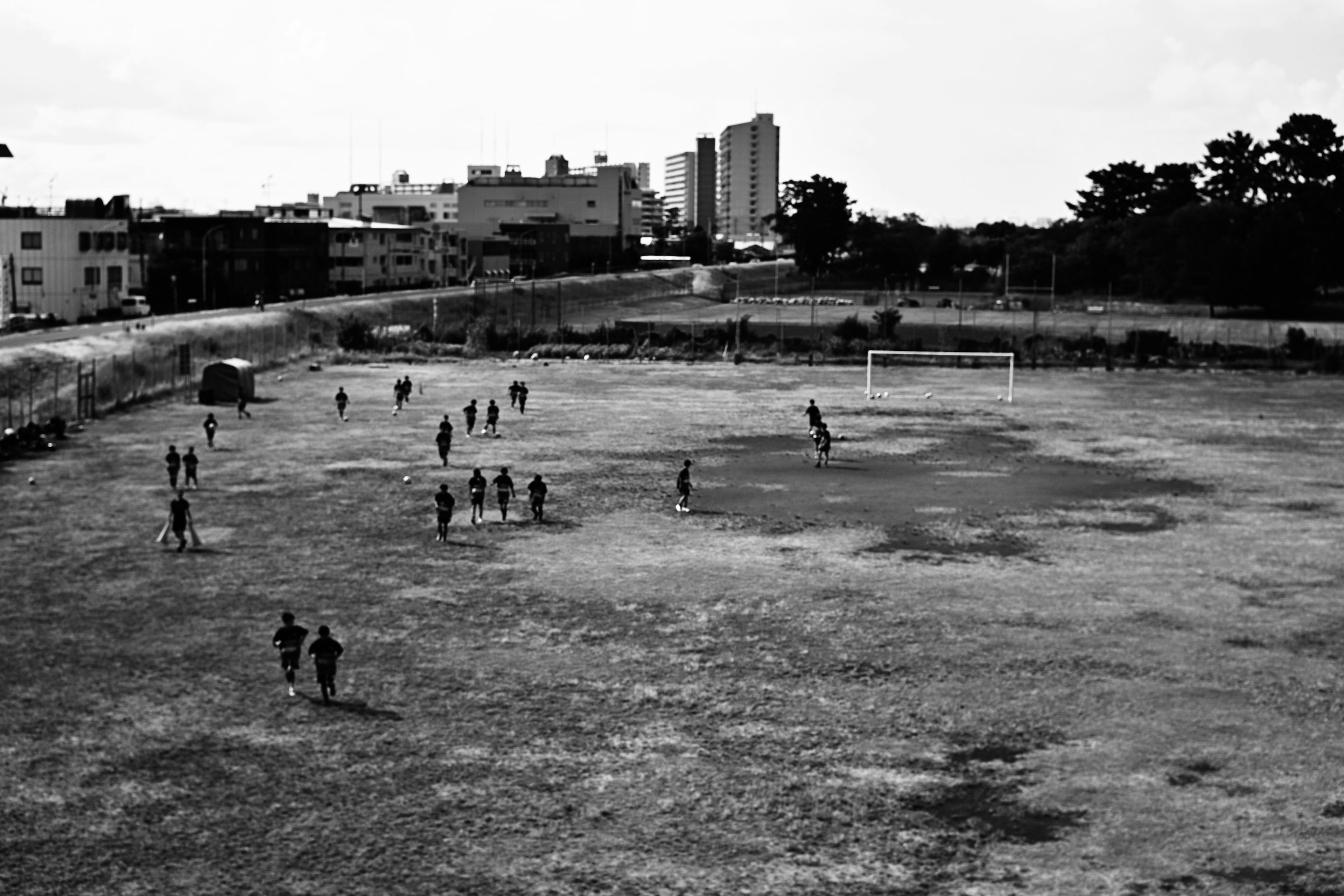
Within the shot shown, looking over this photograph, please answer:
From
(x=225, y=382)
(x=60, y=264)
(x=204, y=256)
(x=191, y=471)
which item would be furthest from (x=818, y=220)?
(x=191, y=471)

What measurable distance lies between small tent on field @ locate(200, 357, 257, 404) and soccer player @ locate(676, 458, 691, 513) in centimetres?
2869

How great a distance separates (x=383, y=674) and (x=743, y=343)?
72.3 metres

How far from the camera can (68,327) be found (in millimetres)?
86812

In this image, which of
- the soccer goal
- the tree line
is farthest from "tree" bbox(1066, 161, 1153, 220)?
the soccer goal

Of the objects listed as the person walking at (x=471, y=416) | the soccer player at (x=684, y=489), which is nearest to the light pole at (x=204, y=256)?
the person walking at (x=471, y=416)

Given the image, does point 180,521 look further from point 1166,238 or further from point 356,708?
point 1166,238

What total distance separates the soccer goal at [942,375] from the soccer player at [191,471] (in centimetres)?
3555

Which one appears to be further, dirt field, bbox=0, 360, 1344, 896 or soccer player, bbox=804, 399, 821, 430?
soccer player, bbox=804, 399, 821, 430

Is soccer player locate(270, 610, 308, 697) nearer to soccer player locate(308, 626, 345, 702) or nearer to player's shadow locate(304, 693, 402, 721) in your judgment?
soccer player locate(308, 626, 345, 702)

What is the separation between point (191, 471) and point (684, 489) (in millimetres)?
13092

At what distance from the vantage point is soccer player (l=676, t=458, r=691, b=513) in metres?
40.4

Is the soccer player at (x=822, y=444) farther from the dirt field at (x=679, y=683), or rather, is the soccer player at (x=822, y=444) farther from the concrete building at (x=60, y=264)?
the concrete building at (x=60, y=264)

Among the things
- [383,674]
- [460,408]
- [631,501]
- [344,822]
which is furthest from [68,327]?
[344,822]

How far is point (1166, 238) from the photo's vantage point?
145 metres
